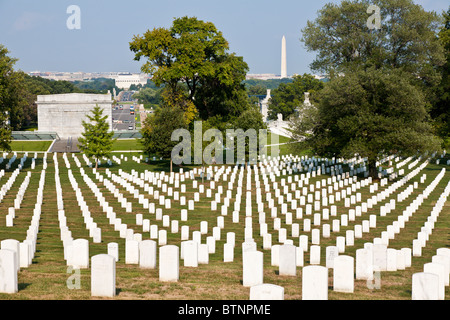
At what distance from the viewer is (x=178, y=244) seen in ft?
58.7

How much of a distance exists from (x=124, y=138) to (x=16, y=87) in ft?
92.0

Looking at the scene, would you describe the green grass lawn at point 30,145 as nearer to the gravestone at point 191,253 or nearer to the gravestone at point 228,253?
the gravestone at point 228,253

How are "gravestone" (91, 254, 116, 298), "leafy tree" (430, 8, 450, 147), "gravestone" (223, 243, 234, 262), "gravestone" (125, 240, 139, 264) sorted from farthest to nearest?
"leafy tree" (430, 8, 450, 147)
"gravestone" (223, 243, 234, 262)
"gravestone" (125, 240, 139, 264)
"gravestone" (91, 254, 116, 298)

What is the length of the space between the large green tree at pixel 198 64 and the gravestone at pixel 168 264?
37419mm

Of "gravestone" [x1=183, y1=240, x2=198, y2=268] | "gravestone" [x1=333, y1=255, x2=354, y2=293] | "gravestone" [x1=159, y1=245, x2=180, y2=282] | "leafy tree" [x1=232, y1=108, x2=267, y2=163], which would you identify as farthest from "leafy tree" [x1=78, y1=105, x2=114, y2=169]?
"gravestone" [x1=333, y1=255, x2=354, y2=293]

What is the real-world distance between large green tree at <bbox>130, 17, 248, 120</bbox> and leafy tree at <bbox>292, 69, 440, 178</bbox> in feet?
45.1

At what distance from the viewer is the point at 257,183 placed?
113ft

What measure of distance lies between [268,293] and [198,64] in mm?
42275

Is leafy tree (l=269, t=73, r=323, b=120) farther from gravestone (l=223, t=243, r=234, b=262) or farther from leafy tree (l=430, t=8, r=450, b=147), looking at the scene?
gravestone (l=223, t=243, r=234, b=262)

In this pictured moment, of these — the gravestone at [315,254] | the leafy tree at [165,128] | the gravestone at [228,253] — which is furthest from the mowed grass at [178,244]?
the leafy tree at [165,128]

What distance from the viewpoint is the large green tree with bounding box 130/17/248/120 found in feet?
160

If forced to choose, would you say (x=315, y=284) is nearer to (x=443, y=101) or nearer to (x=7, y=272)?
(x=7, y=272)

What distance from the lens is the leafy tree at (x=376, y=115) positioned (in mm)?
36500
